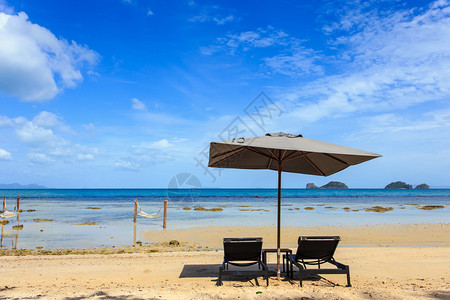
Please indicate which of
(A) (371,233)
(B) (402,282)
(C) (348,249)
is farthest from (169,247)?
(A) (371,233)

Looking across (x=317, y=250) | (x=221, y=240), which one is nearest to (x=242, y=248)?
(x=317, y=250)

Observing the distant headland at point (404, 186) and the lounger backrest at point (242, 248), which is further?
the distant headland at point (404, 186)

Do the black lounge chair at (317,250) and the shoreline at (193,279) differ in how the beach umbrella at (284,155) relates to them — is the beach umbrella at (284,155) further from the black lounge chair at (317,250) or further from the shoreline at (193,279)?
the shoreline at (193,279)

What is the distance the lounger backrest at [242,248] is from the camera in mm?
4852

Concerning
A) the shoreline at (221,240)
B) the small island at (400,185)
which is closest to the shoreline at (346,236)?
the shoreline at (221,240)

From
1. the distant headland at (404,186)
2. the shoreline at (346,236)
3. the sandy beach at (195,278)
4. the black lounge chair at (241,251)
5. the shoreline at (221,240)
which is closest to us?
the sandy beach at (195,278)

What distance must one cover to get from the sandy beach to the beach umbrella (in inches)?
35.5

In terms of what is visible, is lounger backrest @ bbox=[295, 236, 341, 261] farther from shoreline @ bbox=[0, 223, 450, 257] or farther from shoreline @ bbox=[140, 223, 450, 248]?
shoreline @ bbox=[140, 223, 450, 248]

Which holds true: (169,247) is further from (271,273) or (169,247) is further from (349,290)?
(349,290)

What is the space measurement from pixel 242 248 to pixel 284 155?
1.75m

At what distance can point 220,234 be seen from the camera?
40.7ft

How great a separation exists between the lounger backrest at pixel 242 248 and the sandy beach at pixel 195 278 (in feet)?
1.26

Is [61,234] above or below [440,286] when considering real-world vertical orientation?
below

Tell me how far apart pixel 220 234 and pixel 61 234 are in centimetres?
605
